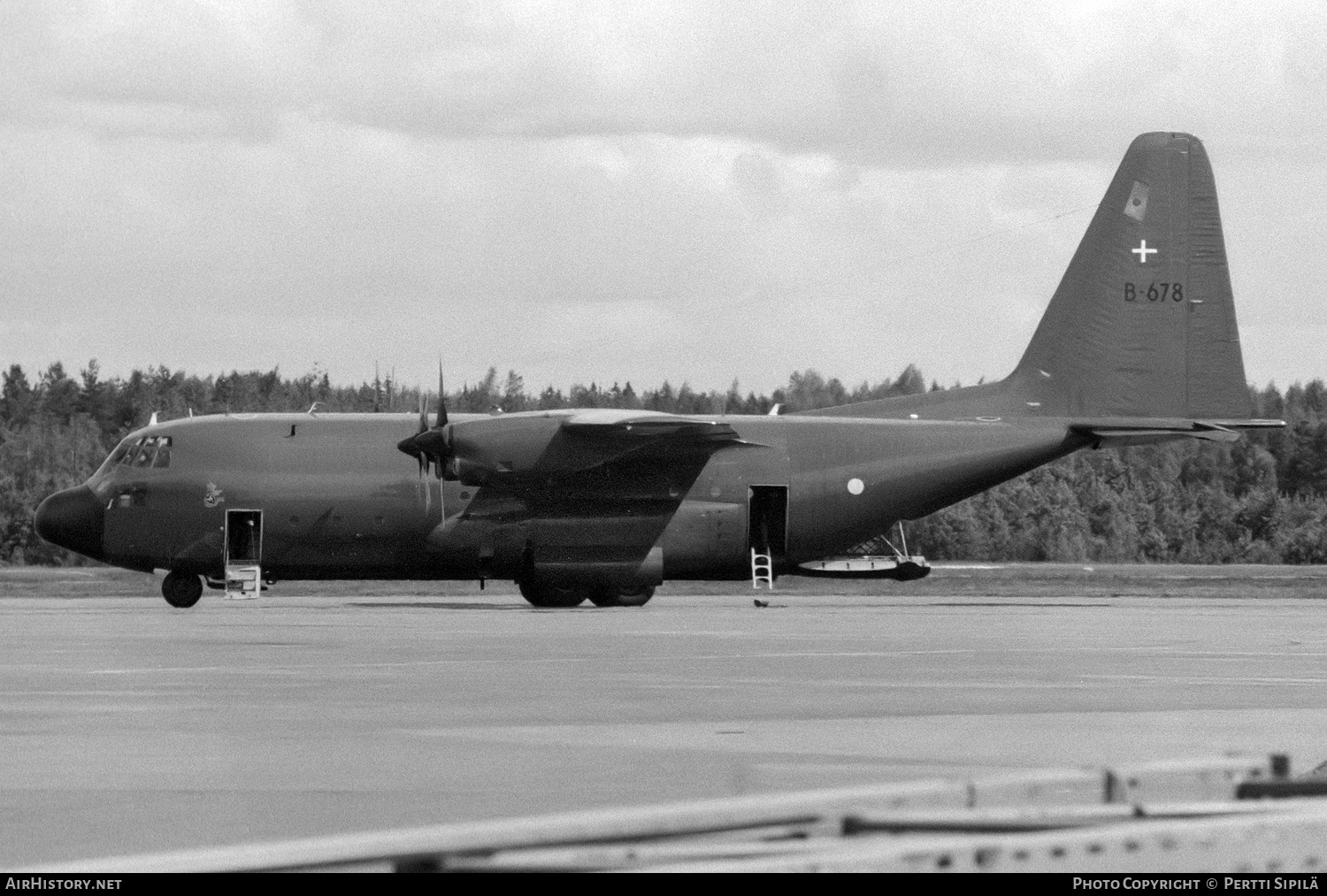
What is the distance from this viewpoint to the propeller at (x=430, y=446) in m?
38.7

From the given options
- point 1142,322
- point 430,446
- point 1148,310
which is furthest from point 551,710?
point 1148,310

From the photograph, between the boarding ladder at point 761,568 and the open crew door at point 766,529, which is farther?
the boarding ladder at point 761,568

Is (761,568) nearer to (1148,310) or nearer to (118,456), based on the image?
(1148,310)

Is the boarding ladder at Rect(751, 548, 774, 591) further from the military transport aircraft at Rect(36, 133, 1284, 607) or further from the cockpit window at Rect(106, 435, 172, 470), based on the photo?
the cockpit window at Rect(106, 435, 172, 470)

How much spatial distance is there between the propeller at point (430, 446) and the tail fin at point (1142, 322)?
31.3 feet

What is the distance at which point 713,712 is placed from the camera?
17.8 m

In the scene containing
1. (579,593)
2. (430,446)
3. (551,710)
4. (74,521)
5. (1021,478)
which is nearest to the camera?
(551,710)

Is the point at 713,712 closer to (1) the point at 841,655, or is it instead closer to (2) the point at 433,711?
(2) the point at 433,711

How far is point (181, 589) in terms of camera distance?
40.2 m

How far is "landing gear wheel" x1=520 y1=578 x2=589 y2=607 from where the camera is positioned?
40688 mm

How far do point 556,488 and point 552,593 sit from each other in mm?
2604

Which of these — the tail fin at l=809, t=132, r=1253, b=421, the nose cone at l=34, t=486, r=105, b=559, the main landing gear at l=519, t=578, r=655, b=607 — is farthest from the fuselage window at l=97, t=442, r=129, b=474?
the tail fin at l=809, t=132, r=1253, b=421

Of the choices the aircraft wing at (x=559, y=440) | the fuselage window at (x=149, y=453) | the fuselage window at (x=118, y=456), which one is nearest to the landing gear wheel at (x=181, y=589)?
the fuselage window at (x=149, y=453)

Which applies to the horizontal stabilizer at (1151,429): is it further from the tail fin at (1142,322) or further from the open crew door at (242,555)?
the open crew door at (242,555)
